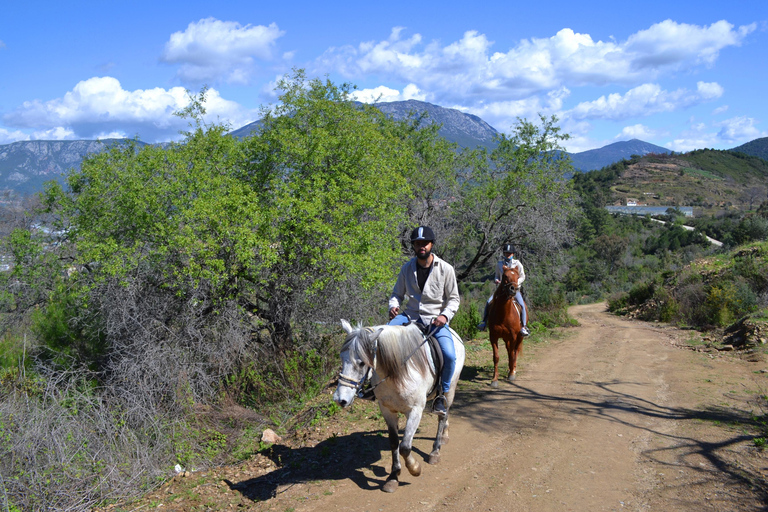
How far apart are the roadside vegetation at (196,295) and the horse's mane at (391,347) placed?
279 centimetres

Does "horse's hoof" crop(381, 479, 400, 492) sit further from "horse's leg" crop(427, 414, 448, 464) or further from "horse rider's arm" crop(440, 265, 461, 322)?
"horse rider's arm" crop(440, 265, 461, 322)

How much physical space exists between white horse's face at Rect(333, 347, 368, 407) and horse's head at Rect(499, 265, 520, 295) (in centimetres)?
479

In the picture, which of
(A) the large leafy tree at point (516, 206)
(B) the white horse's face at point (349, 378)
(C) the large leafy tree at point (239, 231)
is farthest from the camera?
(A) the large leafy tree at point (516, 206)

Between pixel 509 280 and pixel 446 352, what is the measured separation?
380cm

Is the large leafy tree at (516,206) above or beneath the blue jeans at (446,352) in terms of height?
above

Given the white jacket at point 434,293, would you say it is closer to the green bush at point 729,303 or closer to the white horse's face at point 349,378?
the white horse's face at point 349,378

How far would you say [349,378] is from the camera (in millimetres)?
4383

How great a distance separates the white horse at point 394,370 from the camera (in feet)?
14.7

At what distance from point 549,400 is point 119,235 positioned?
30.7 ft

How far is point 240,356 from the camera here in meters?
10.0

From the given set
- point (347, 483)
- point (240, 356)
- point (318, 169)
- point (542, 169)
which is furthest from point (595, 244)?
point (347, 483)

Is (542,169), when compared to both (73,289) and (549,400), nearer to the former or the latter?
(549,400)

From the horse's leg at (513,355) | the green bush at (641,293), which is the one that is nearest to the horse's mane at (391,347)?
the horse's leg at (513,355)

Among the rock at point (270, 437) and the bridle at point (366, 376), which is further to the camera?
the rock at point (270, 437)
